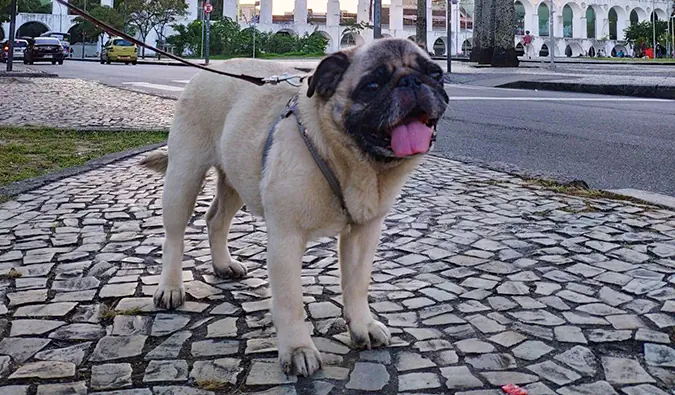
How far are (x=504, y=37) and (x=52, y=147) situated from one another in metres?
23.8

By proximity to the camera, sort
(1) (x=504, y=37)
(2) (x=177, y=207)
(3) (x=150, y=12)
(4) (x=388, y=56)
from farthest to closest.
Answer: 1. (3) (x=150, y=12)
2. (1) (x=504, y=37)
3. (2) (x=177, y=207)
4. (4) (x=388, y=56)

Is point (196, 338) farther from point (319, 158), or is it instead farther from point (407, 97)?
point (407, 97)

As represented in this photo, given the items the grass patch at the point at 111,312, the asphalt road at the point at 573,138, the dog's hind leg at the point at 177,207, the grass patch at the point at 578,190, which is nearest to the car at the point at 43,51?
the asphalt road at the point at 573,138

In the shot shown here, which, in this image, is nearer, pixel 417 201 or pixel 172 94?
pixel 417 201

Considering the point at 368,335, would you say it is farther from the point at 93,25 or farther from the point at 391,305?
the point at 93,25

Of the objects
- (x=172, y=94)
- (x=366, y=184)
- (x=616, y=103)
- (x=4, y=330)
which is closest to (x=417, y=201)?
(x=366, y=184)

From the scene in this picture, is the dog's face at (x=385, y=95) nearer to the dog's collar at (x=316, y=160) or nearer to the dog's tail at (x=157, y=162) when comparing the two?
the dog's collar at (x=316, y=160)

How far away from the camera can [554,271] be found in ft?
11.7

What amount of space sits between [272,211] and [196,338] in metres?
0.64

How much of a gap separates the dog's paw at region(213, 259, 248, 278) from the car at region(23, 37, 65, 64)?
131 feet

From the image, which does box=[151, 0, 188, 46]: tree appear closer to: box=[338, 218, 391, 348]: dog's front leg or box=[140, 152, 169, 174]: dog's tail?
box=[140, 152, 169, 174]: dog's tail

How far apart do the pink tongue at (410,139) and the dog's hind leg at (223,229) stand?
1.40m

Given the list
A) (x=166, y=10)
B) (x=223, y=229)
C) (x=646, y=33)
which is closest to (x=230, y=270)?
(x=223, y=229)

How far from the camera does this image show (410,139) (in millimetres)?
2334
